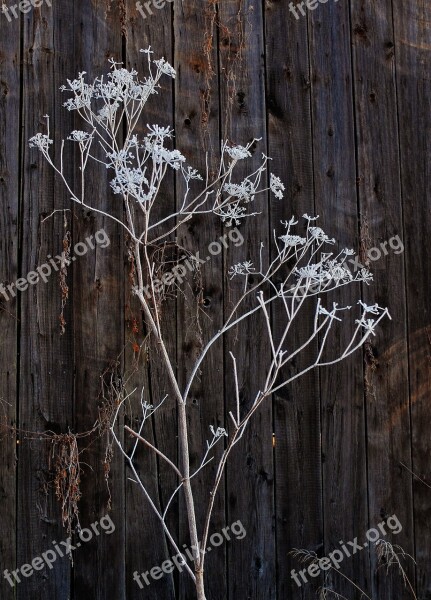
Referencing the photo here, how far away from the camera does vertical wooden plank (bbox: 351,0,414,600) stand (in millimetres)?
2645

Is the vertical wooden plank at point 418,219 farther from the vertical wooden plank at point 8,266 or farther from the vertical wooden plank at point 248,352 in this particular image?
the vertical wooden plank at point 8,266

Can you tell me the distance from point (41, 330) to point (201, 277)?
632 millimetres

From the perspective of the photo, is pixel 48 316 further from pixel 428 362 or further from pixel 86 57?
pixel 428 362

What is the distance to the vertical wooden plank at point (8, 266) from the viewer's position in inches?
98.0

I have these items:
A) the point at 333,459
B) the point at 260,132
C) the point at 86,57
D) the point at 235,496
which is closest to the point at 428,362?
the point at 333,459

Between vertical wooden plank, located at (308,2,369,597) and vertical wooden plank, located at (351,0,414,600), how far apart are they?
41 mm
